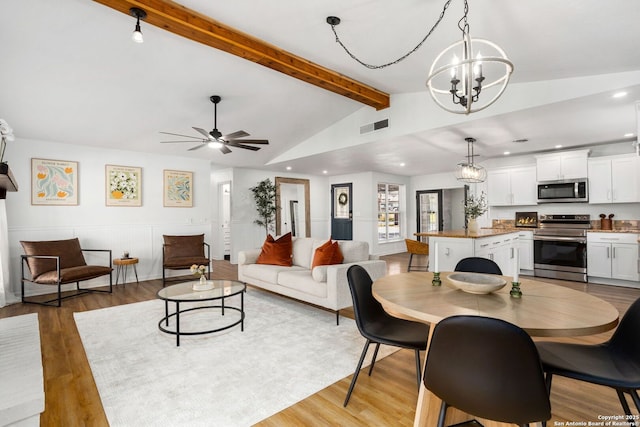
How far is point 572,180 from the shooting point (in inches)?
224

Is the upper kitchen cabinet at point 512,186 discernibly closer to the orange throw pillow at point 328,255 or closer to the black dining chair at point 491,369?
the orange throw pillow at point 328,255

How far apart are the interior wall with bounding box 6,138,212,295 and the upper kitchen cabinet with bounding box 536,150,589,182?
22.0ft

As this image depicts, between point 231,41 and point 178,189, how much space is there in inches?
163

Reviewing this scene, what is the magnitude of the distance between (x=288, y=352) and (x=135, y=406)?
1181mm

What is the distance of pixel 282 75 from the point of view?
3.99m

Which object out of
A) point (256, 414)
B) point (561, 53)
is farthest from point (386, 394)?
point (561, 53)

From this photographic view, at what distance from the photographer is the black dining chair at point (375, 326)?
1.93 meters

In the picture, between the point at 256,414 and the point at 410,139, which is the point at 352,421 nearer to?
the point at 256,414

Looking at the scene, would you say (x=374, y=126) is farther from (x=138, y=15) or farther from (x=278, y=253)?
(x=138, y=15)

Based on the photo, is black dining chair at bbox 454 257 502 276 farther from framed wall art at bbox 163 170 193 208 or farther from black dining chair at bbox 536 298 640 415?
framed wall art at bbox 163 170 193 208

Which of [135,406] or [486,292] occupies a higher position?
[486,292]

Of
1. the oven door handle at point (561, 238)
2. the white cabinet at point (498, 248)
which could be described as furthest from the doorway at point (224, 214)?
the oven door handle at point (561, 238)

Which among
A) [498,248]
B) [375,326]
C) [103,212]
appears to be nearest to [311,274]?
[375,326]

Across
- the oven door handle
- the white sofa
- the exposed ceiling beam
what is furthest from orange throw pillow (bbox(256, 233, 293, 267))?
the oven door handle
